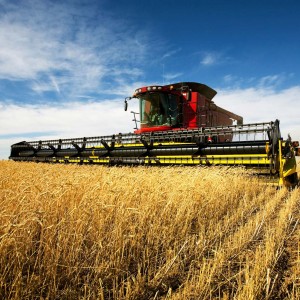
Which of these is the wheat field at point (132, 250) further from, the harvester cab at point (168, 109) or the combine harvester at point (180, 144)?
the harvester cab at point (168, 109)

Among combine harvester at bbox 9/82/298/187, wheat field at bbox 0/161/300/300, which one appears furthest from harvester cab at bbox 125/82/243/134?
wheat field at bbox 0/161/300/300

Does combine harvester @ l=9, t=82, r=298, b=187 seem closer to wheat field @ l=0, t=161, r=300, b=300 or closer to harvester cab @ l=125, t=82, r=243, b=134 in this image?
harvester cab @ l=125, t=82, r=243, b=134

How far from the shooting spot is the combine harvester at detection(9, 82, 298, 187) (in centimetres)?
562

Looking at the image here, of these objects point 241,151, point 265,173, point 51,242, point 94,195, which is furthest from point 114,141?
point 51,242

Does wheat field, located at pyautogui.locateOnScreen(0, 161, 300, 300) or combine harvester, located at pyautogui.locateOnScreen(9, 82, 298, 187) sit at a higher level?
combine harvester, located at pyautogui.locateOnScreen(9, 82, 298, 187)

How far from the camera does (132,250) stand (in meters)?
2.21

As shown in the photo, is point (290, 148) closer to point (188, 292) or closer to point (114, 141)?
point (114, 141)

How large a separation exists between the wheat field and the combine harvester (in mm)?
2491

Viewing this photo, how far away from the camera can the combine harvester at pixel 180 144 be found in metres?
5.62

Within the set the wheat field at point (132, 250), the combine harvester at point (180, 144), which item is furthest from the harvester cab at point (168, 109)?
the wheat field at point (132, 250)

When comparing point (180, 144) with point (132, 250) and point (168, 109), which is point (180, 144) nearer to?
point (168, 109)

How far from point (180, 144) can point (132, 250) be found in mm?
5020

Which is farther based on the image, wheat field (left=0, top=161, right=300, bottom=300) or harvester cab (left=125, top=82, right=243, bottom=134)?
harvester cab (left=125, top=82, right=243, bottom=134)

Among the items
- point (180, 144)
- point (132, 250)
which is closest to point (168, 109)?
point (180, 144)
